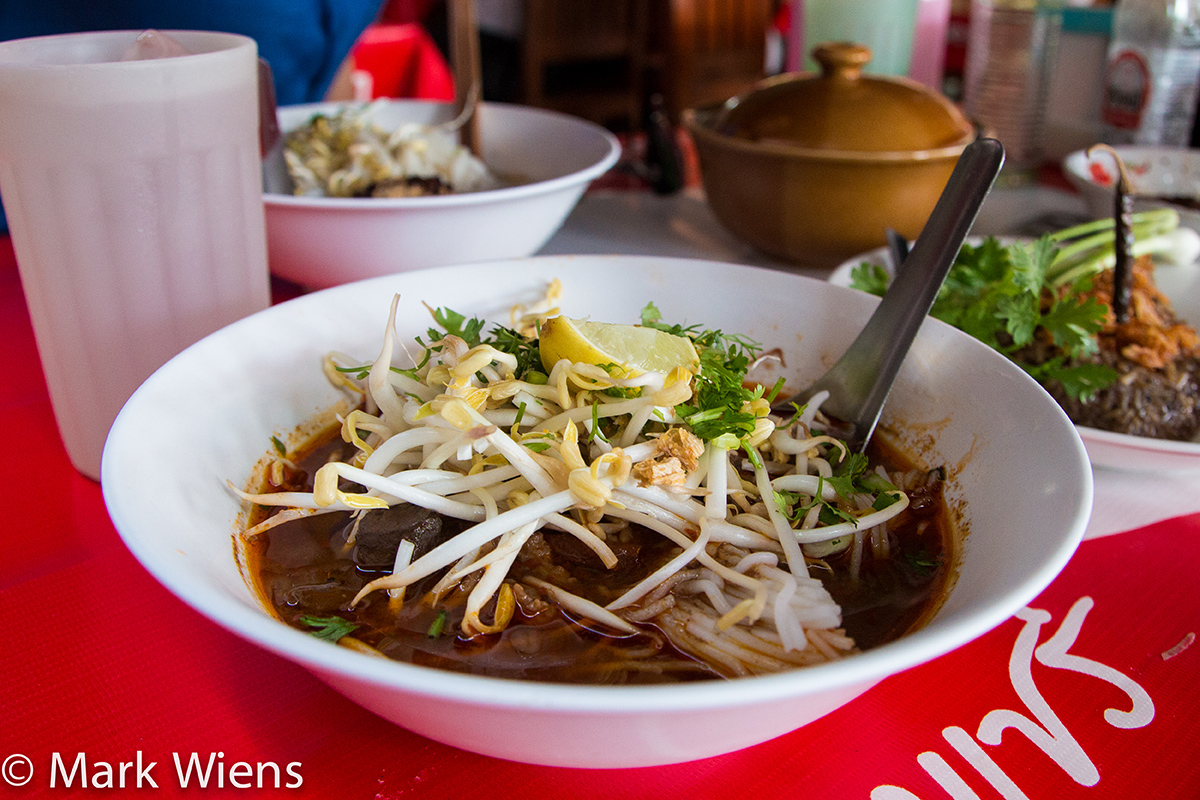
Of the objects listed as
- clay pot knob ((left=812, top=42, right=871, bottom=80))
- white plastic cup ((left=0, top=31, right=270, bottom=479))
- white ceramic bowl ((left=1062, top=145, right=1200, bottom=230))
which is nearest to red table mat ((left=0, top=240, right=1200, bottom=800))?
white plastic cup ((left=0, top=31, right=270, bottom=479))

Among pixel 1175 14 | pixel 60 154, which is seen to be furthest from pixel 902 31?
pixel 60 154

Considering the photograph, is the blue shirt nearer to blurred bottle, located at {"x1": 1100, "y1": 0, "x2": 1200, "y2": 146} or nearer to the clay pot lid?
the clay pot lid

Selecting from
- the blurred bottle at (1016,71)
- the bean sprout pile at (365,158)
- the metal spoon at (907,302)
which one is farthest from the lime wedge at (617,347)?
the blurred bottle at (1016,71)

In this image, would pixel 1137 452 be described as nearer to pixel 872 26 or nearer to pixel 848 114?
pixel 848 114

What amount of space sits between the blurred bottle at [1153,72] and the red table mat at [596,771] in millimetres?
1909

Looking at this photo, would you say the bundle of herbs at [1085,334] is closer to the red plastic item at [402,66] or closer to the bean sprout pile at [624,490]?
the bean sprout pile at [624,490]

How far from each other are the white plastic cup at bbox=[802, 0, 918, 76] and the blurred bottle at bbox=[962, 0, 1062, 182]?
214 mm

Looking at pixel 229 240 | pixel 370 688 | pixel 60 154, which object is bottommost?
pixel 370 688

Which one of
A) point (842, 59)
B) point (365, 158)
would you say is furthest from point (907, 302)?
point (365, 158)

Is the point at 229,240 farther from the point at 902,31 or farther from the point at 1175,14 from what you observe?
the point at 1175,14

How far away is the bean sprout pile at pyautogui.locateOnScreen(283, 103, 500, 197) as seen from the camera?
1.77m

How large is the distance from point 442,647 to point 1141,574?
79 centimetres

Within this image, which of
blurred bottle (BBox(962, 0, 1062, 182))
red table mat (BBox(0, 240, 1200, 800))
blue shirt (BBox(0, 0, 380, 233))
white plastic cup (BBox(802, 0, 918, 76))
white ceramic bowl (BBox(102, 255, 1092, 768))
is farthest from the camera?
white plastic cup (BBox(802, 0, 918, 76))

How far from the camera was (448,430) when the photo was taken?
0.85 metres
